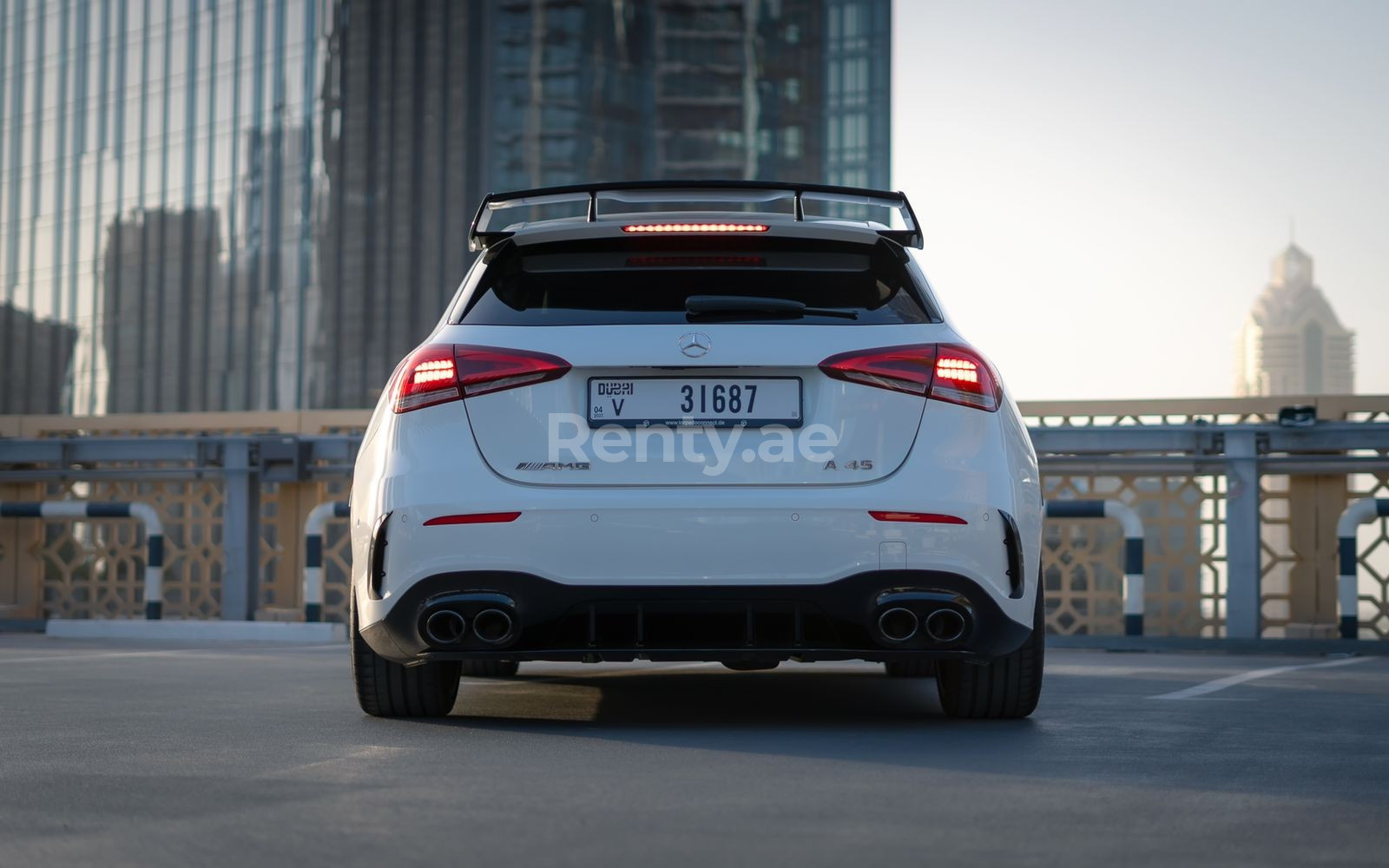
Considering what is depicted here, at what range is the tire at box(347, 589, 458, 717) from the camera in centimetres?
554

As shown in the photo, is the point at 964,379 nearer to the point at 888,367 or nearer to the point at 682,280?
the point at 888,367

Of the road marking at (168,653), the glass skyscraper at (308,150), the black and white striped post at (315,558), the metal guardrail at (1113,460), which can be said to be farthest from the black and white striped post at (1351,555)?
the glass skyscraper at (308,150)

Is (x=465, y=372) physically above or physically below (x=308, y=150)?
below

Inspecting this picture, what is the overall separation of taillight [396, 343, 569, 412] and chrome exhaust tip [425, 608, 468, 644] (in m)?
0.59

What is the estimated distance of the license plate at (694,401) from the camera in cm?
495

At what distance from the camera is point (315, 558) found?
1238 cm

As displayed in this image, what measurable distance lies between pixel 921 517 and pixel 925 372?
417mm

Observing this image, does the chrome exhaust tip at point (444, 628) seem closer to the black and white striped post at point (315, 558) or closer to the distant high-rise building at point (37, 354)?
the black and white striped post at point (315, 558)

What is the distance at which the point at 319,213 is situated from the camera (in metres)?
87.6

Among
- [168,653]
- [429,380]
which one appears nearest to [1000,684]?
[429,380]

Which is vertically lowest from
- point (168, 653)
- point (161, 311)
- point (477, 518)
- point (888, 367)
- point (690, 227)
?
point (168, 653)

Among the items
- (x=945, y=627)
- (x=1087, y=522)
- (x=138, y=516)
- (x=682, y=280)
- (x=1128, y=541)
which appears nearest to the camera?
(x=945, y=627)

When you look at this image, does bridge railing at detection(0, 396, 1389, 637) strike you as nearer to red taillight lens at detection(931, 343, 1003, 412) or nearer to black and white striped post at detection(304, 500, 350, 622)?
black and white striped post at detection(304, 500, 350, 622)

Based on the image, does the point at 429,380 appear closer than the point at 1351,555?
Yes
